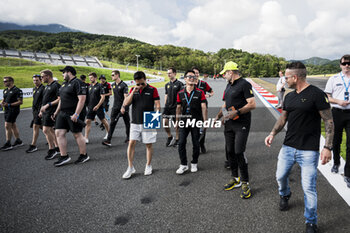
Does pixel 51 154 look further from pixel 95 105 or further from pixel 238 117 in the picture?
pixel 238 117

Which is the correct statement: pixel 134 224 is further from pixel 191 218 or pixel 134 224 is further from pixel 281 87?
pixel 281 87

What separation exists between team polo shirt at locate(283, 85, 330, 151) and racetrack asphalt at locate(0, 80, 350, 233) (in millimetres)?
1058

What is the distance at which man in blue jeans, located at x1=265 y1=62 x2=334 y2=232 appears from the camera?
2465mm

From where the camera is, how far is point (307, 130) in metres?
2.60

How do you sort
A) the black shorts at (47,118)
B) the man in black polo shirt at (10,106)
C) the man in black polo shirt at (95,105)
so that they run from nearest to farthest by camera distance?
the black shorts at (47,118) → the man in black polo shirt at (10,106) → the man in black polo shirt at (95,105)

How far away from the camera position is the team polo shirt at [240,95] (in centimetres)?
338

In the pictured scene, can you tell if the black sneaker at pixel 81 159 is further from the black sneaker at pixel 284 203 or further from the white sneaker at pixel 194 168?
the black sneaker at pixel 284 203

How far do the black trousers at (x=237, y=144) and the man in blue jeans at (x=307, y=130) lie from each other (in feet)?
2.45

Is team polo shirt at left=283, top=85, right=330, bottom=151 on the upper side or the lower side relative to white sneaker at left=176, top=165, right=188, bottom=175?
upper

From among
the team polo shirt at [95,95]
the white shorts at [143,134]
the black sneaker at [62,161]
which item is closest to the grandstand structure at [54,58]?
the team polo shirt at [95,95]

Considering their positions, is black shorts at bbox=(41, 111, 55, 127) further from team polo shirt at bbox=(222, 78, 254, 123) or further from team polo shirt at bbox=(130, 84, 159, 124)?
team polo shirt at bbox=(222, 78, 254, 123)

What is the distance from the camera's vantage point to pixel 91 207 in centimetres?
313

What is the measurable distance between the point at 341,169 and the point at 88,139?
6671 millimetres

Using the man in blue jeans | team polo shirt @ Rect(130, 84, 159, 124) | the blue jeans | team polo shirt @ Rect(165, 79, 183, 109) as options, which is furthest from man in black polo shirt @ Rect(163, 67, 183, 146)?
the man in blue jeans
